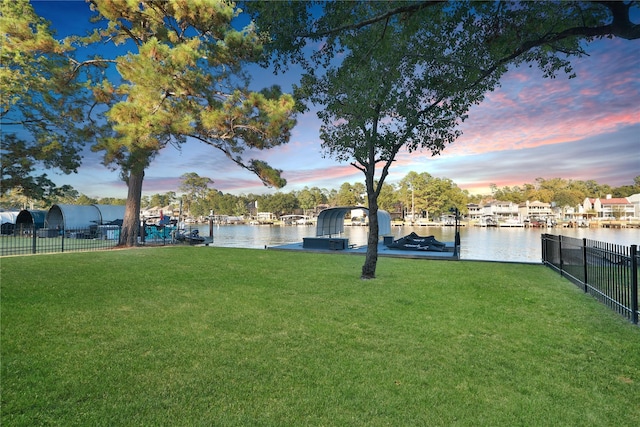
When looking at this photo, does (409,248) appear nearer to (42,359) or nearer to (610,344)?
(610,344)

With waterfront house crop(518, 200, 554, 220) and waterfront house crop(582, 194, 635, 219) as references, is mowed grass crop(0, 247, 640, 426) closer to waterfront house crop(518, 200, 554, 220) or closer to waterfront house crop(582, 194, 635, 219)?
waterfront house crop(518, 200, 554, 220)

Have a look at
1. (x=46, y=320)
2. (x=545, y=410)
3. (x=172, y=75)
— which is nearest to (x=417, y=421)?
(x=545, y=410)

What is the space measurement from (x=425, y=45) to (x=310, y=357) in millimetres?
7188

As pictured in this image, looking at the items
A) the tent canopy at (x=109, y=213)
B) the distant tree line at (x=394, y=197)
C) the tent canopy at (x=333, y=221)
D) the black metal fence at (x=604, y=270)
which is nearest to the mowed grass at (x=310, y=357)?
the black metal fence at (x=604, y=270)

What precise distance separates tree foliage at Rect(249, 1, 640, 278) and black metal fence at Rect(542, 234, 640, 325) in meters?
3.68

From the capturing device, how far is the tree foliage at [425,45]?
595cm

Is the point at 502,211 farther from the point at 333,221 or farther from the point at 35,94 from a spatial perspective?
the point at 35,94

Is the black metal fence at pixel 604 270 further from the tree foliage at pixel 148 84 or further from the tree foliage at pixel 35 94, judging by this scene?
the tree foliage at pixel 35 94

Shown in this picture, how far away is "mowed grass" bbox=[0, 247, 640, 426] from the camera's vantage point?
2.88 metres

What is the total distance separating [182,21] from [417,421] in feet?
59.4

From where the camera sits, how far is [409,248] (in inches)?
762

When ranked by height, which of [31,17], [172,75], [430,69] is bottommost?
[430,69]

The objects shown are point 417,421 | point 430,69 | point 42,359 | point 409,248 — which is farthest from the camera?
point 409,248

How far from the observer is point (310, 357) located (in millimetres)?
3996
